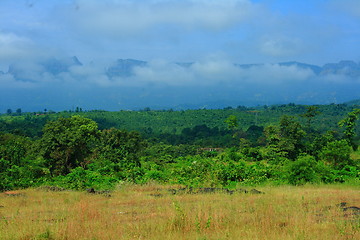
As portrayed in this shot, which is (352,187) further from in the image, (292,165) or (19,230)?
(19,230)

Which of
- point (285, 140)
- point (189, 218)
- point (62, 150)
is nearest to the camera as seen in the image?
point (189, 218)

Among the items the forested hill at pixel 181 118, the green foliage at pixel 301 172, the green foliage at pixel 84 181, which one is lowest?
the green foliage at pixel 84 181

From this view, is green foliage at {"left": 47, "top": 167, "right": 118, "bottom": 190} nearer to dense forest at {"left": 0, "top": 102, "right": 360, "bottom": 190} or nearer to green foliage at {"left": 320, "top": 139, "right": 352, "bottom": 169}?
dense forest at {"left": 0, "top": 102, "right": 360, "bottom": 190}

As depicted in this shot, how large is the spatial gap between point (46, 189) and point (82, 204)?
617 cm

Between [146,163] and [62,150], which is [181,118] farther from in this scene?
[62,150]

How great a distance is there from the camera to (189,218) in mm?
8016

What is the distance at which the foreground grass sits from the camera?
6977mm

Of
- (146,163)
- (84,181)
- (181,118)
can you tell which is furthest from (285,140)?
(181,118)

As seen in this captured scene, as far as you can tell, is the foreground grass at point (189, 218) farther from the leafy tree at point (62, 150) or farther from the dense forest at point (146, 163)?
the leafy tree at point (62, 150)

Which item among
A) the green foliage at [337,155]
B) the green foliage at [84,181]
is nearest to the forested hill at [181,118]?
the green foliage at [337,155]

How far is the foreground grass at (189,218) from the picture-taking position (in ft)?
22.9

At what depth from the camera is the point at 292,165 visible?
17.7m

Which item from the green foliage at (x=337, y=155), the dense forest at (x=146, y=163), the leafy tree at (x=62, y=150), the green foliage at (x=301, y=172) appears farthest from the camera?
the leafy tree at (x=62, y=150)

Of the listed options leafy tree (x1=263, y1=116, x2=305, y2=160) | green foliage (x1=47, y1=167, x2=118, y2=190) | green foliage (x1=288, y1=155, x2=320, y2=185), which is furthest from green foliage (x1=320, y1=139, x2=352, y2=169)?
green foliage (x1=47, y1=167, x2=118, y2=190)
